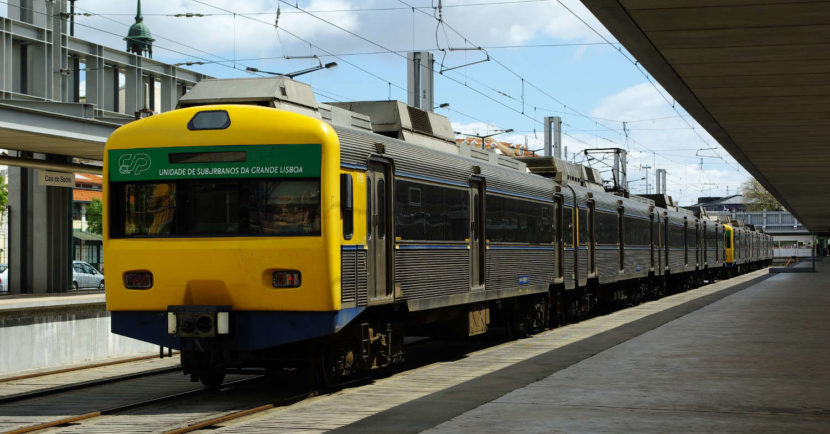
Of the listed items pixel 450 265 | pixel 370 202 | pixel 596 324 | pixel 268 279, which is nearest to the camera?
pixel 268 279

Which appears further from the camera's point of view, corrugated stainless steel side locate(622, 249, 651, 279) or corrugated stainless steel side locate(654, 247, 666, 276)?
corrugated stainless steel side locate(654, 247, 666, 276)

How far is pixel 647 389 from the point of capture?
11.2m

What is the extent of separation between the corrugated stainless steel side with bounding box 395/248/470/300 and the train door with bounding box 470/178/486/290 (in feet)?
0.94

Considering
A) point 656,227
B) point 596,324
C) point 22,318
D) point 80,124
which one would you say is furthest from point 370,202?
point 656,227

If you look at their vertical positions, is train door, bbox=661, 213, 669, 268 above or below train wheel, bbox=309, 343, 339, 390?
above

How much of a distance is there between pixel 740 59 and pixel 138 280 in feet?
36.1

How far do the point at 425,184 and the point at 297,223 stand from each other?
2.97 m

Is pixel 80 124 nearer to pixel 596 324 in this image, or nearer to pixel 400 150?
pixel 400 150

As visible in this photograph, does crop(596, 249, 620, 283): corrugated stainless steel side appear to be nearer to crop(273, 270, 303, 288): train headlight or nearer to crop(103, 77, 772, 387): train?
crop(103, 77, 772, 387): train

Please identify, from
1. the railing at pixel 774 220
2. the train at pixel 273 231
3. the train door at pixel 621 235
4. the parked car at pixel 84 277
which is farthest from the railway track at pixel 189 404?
the railing at pixel 774 220

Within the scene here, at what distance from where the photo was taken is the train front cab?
1125 centimetres

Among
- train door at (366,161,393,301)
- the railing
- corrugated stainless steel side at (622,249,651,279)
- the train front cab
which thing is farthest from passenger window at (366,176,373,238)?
the railing

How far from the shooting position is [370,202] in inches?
489

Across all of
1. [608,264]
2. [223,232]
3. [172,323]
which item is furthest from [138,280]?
[608,264]
